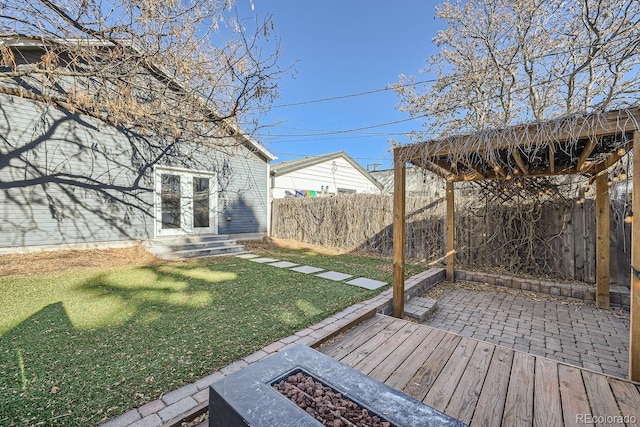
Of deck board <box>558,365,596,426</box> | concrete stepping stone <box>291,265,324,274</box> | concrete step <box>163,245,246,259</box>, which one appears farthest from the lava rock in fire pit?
concrete step <box>163,245,246,259</box>

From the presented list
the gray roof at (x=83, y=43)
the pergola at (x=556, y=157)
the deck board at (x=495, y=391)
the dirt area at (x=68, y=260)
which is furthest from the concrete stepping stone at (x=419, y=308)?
the dirt area at (x=68, y=260)

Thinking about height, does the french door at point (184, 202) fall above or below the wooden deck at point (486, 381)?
above

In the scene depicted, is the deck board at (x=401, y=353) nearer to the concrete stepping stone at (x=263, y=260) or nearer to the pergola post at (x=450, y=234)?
the pergola post at (x=450, y=234)

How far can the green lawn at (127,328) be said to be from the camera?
A: 175 cm

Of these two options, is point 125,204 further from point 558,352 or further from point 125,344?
point 558,352

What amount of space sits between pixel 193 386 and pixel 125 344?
1036 millimetres

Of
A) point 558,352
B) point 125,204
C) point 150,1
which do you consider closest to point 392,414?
point 558,352

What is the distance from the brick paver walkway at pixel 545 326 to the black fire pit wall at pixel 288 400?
2386 mm

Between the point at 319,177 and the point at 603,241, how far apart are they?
10.3 metres

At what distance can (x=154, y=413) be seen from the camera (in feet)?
5.24

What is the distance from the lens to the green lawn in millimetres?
1754

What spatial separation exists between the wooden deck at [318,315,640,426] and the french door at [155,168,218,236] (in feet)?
22.7

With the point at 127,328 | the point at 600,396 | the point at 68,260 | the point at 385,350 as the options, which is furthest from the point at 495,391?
the point at 68,260

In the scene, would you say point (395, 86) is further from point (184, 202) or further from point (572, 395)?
point (572, 395)
